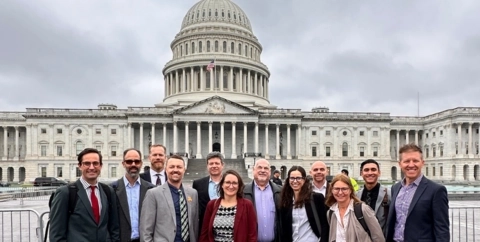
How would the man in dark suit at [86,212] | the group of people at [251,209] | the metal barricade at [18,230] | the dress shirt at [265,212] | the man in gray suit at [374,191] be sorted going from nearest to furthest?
the man in dark suit at [86,212] < the group of people at [251,209] < the dress shirt at [265,212] < the man in gray suit at [374,191] < the metal barricade at [18,230]

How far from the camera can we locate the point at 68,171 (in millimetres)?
71312

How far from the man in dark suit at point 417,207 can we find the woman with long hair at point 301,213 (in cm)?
136

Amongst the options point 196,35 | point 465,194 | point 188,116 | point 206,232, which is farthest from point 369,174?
point 196,35

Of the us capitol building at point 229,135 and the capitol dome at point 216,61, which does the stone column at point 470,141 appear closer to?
the us capitol building at point 229,135

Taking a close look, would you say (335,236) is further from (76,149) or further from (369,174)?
(76,149)

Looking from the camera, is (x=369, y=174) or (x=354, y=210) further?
(x=369, y=174)

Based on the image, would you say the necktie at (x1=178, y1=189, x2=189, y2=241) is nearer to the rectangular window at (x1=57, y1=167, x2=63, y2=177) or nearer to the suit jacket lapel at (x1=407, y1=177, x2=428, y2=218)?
the suit jacket lapel at (x1=407, y1=177, x2=428, y2=218)

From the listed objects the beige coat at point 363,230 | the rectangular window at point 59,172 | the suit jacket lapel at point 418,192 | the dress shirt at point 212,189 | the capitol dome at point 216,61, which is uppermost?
the capitol dome at point 216,61

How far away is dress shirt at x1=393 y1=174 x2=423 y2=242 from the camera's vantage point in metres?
6.89

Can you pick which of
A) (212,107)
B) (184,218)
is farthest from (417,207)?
(212,107)

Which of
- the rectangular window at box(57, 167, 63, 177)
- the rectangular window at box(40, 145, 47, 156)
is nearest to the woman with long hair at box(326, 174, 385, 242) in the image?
the rectangular window at box(57, 167, 63, 177)

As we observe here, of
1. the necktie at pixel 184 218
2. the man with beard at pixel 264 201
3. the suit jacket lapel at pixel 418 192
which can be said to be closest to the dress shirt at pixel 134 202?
the necktie at pixel 184 218

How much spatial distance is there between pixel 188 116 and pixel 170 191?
204 feet

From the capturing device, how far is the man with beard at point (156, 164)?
935 cm
